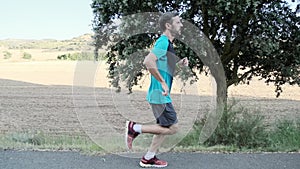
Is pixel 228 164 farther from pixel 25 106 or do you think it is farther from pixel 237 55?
pixel 25 106

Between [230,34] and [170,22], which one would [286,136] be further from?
[170,22]

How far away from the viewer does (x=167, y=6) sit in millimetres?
8898

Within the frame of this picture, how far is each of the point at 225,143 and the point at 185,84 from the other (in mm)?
1654

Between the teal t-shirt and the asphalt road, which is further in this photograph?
the asphalt road

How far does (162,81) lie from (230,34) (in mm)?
4827

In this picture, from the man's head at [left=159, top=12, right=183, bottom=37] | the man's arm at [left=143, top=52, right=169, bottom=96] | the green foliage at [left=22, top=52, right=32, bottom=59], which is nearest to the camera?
the man's arm at [left=143, top=52, right=169, bottom=96]

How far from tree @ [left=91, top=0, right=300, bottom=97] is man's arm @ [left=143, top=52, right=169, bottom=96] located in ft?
10.6

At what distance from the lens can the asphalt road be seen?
5.45 m

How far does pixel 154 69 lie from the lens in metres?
4.86

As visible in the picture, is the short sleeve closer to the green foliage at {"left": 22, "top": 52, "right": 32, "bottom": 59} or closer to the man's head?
the man's head

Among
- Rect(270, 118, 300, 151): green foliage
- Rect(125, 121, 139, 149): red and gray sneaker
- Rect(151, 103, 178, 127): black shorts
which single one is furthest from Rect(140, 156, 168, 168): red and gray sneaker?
Rect(270, 118, 300, 151): green foliage

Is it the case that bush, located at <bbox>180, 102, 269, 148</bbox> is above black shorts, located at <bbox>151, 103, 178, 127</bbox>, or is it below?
below

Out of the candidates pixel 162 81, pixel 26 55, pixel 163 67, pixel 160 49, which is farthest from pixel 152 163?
pixel 26 55

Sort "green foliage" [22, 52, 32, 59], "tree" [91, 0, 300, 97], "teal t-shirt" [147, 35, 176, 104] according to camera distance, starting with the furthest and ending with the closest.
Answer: "green foliage" [22, 52, 32, 59], "tree" [91, 0, 300, 97], "teal t-shirt" [147, 35, 176, 104]
